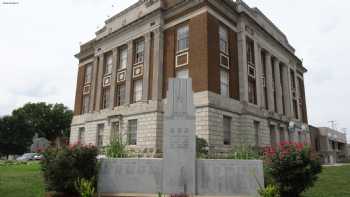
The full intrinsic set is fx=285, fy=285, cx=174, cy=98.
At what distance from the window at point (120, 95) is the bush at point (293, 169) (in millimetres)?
20860

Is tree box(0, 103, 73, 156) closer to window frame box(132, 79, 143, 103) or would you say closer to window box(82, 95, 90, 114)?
window box(82, 95, 90, 114)

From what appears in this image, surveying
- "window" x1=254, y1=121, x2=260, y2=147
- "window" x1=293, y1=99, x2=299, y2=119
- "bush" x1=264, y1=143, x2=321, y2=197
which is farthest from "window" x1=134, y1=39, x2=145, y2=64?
"window" x1=293, y1=99, x2=299, y2=119

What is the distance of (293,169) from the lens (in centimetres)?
947

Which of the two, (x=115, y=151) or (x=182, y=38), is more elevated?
(x=182, y=38)

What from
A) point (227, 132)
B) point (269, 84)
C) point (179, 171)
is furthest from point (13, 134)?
point (179, 171)

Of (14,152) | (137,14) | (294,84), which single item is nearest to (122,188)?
(137,14)

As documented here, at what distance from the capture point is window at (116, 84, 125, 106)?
2890 centimetres

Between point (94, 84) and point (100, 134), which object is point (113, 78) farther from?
point (100, 134)

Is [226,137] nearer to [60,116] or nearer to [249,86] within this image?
[249,86]

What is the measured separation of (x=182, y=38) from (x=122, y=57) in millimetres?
8232

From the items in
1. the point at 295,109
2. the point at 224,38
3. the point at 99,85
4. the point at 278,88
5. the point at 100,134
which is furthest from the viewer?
the point at 295,109

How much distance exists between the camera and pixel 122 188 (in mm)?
10469

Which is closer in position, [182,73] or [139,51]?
[182,73]

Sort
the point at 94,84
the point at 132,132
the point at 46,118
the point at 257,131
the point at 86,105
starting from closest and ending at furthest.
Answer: the point at 132,132
the point at 257,131
the point at 94,84
the point at 86,105
the point at 46,118
